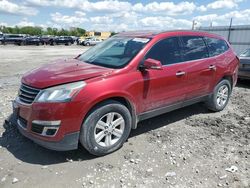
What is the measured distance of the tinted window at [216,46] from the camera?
5.38 m

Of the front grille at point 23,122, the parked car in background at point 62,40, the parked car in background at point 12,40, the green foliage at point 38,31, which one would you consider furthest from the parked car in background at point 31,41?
the green foliage at point 38,31

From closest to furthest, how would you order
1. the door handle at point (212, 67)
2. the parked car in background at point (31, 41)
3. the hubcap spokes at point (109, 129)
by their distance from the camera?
1. the hubcap spokes at point (109, 129)
2. the door handle at point (212, 67)
3. the parked car in background at point (31, 41)

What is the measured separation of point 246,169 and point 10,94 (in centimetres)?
587

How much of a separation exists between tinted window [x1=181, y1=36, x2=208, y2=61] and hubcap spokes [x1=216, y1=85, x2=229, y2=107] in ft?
3.48

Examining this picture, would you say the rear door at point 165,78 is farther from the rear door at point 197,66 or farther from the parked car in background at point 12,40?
the parked car in background at point 12,40

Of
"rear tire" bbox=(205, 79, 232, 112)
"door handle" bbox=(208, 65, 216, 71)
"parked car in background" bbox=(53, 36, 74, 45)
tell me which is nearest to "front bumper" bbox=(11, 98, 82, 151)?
"door handle" bbox=(208, 65, 216, 71)

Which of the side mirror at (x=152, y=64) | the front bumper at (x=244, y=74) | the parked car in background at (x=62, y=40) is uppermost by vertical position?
the side mirror at (x=152, y=64)

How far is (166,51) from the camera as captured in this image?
4.37 m

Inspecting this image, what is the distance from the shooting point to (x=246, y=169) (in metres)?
3.48

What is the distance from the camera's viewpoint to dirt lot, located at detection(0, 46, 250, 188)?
3.16 meters

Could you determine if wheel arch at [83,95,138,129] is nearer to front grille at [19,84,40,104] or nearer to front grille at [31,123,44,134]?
front grille at [31,123,44,134]

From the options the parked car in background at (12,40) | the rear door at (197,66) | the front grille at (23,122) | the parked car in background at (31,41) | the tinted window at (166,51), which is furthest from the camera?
the parked car in background at (31,41)

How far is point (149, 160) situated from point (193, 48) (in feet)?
8.11

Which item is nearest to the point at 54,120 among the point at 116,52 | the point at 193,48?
the point at 116,52
